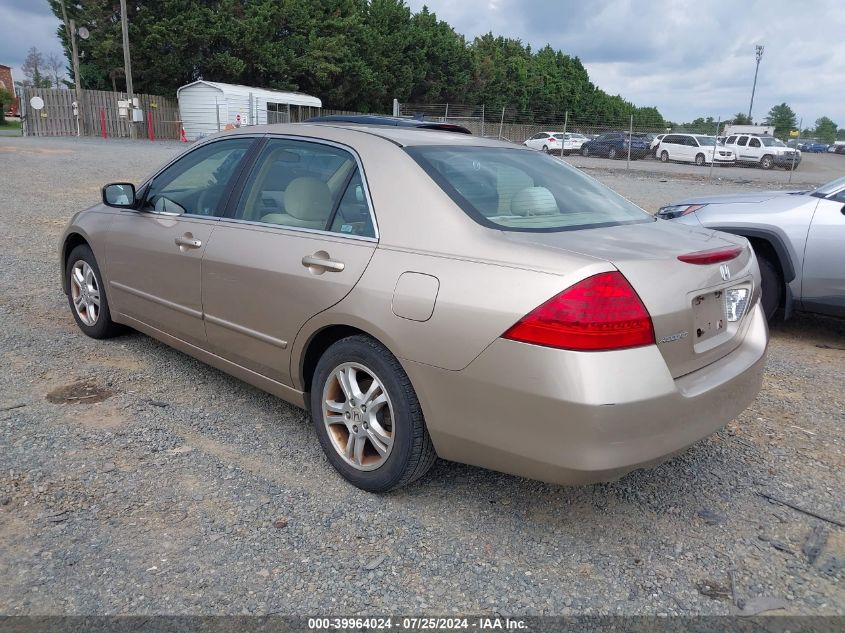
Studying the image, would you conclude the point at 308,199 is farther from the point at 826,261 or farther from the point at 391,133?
the point at 826,261

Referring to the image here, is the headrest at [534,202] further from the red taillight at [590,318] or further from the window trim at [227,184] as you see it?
the window trim at [227,184]

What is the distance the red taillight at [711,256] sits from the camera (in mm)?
2719

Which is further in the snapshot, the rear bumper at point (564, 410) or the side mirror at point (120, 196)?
the side mirror at point (120, 196)

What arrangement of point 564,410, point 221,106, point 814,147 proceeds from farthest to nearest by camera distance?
point 814,147 < point 221,106 < point 564,410

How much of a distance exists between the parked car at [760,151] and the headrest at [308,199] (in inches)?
1266

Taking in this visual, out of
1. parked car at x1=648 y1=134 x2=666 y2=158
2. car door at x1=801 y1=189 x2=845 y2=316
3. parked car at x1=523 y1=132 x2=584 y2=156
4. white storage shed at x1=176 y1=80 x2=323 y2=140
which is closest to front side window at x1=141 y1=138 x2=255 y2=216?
car door at x1=801 y1=189 x2=845 y2=316

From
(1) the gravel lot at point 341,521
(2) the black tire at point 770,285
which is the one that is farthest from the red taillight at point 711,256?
(2) the black tire at point 770,285

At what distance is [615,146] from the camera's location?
34.5m

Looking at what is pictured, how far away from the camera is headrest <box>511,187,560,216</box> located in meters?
3.13

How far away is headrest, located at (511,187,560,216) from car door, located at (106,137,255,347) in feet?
5.15

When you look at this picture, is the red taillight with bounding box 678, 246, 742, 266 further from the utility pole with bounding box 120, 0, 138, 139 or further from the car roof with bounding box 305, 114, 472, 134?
the utility pole with bounding box 120, 0, 138, 139

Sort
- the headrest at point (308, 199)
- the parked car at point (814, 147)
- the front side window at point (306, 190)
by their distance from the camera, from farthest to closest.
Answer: the parked car at point (814, 147) → the headrest at point (308, 199) → the front side window at point (306, 190)

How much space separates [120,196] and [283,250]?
1674 mm

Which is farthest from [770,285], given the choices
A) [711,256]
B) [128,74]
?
[128,74]
